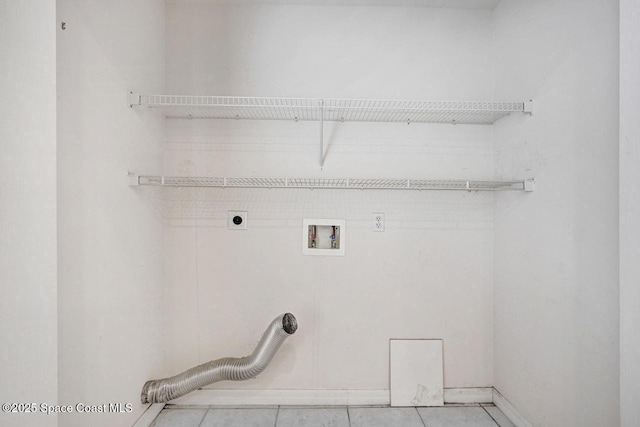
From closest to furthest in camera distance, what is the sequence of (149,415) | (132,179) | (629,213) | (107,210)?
1. (629,213)
2. (107,210)
3. (132,179)
4. (149,415)

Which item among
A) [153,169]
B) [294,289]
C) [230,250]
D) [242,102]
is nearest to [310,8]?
[242,102]

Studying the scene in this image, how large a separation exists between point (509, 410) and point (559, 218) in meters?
1.10

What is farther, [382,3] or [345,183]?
[382,3]

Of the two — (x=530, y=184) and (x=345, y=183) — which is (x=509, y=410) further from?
(x=345, y=183)

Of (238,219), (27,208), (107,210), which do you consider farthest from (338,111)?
(27,208)

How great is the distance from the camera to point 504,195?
1.67m

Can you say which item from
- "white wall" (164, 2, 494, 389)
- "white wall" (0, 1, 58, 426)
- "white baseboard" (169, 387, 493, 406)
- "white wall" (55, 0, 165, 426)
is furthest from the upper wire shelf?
"white baseboard" (169, 387, 493, 406)

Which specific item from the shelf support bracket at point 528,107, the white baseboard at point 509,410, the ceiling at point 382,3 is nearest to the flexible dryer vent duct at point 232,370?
the white baseboard at point 509,410

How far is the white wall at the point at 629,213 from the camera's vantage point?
902 mm

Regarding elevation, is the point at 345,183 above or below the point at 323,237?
above

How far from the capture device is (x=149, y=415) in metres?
1.54

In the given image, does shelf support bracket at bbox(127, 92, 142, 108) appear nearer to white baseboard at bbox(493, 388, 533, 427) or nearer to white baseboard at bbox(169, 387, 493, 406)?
white baseboard at bbox(169, 387, 493, 406)

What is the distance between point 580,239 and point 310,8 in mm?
1830

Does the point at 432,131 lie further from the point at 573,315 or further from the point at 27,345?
the point at 27,345
